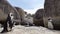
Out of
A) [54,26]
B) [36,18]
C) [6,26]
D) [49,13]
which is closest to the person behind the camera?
[6,26]

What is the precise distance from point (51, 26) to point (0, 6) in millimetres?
2573

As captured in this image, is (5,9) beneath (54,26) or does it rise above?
A: above

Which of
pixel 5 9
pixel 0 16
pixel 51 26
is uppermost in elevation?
pixel 5 9

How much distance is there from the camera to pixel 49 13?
5.18 meters

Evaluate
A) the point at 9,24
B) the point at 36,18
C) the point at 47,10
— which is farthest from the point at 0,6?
the point at 36,18

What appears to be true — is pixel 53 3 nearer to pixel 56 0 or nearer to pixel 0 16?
pixel 56 0

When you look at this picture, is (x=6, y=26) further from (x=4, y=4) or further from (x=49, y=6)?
(x=49, y=6)

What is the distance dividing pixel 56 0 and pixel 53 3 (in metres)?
0.20

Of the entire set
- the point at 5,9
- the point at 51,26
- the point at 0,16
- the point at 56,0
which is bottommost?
the point at 51,26

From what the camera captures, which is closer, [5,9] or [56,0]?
[56,0]

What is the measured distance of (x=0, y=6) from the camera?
17.4 ft

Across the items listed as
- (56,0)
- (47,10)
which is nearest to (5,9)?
(47,10)

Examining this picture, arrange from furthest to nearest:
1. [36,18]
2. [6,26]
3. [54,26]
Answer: [36,18] < [54,26] < [6,26]

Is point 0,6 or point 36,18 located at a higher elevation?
point 0,6
